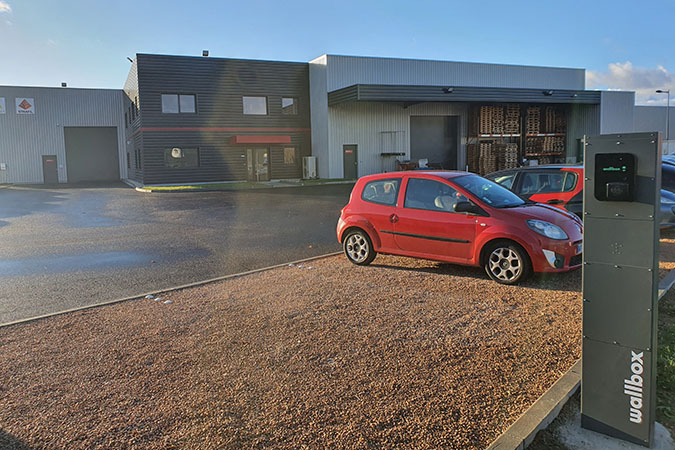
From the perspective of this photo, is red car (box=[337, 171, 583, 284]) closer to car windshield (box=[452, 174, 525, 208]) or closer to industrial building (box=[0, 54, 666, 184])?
car windshield (box=[452, 174, 525, 208])

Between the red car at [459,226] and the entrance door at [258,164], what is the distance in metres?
27.2

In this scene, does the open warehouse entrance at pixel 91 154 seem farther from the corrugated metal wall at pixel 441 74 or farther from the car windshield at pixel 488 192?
the car windshield at pixel 488 192

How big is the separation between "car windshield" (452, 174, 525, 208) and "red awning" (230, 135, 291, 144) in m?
27.3

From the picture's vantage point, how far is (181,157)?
33062 millimetres

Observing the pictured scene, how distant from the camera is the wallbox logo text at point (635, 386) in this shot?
301 cm

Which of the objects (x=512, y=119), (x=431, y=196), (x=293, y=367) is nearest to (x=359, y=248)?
(x=431, y=196)

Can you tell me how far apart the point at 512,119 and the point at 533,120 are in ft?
5.93

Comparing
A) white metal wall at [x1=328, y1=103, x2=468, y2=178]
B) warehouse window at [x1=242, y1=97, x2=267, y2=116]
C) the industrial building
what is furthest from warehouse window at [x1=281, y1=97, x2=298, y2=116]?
white metal wall at [x1=328, y1=103, x2=468, y2=178]

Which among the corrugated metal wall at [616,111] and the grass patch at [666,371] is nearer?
the grass patch at [666,371]

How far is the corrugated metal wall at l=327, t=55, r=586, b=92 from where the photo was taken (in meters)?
33.8

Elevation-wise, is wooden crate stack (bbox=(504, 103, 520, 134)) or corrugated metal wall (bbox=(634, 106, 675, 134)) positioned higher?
corrugated metal wall (bbox=(634, 106, 675, 134))

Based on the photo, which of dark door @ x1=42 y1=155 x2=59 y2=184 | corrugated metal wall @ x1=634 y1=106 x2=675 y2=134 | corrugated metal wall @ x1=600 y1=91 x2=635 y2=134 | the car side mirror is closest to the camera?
the car side mirror

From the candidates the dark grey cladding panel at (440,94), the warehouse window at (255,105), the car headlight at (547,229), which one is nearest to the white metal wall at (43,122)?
the warehouse window at (255,105)

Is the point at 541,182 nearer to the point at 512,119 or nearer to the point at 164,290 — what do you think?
the point at 164,290
